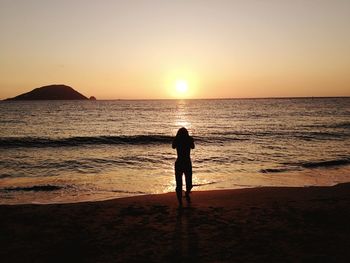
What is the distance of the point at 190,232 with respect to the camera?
23.6 feet

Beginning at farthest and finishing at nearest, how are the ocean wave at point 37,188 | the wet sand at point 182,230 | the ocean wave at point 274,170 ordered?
the ocean wave at point 274,170, the ocean wave at point 37,188, the wet sand at point 182,230

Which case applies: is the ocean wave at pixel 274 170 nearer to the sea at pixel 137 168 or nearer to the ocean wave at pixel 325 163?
the sea at pixel 137 168

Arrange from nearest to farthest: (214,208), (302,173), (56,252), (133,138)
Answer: (56,252) → (214,208) → (302,173) → (133,138)

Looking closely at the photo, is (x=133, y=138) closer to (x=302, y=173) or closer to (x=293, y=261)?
(x=302, y=173)

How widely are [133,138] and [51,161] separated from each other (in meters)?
12.9

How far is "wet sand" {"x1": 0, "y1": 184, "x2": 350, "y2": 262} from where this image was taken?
242 inches

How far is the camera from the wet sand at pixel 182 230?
20.1 feet

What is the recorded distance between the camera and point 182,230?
7.32 metres

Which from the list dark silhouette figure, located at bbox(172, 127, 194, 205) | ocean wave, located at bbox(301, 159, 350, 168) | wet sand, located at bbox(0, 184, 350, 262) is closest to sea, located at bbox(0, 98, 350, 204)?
ocean wave, located at bbox(301, 159, 350, 168)

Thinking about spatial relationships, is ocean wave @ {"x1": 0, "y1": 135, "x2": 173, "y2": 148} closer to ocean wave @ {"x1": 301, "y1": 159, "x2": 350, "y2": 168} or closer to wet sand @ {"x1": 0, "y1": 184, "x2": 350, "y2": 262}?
ocean wave @ {"x1": 301, "y1": 159, "x2": 350, "y2": 168}

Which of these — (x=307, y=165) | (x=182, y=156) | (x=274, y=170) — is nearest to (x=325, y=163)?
(x=307, y=165)

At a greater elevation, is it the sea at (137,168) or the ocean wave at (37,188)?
the ocean wave at (37,188)

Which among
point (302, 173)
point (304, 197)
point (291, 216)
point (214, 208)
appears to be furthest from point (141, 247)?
point (302, 173)

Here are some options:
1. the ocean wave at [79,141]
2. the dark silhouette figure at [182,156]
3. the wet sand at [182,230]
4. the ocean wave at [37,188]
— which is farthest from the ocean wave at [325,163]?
the ocean wave at [79,141]
